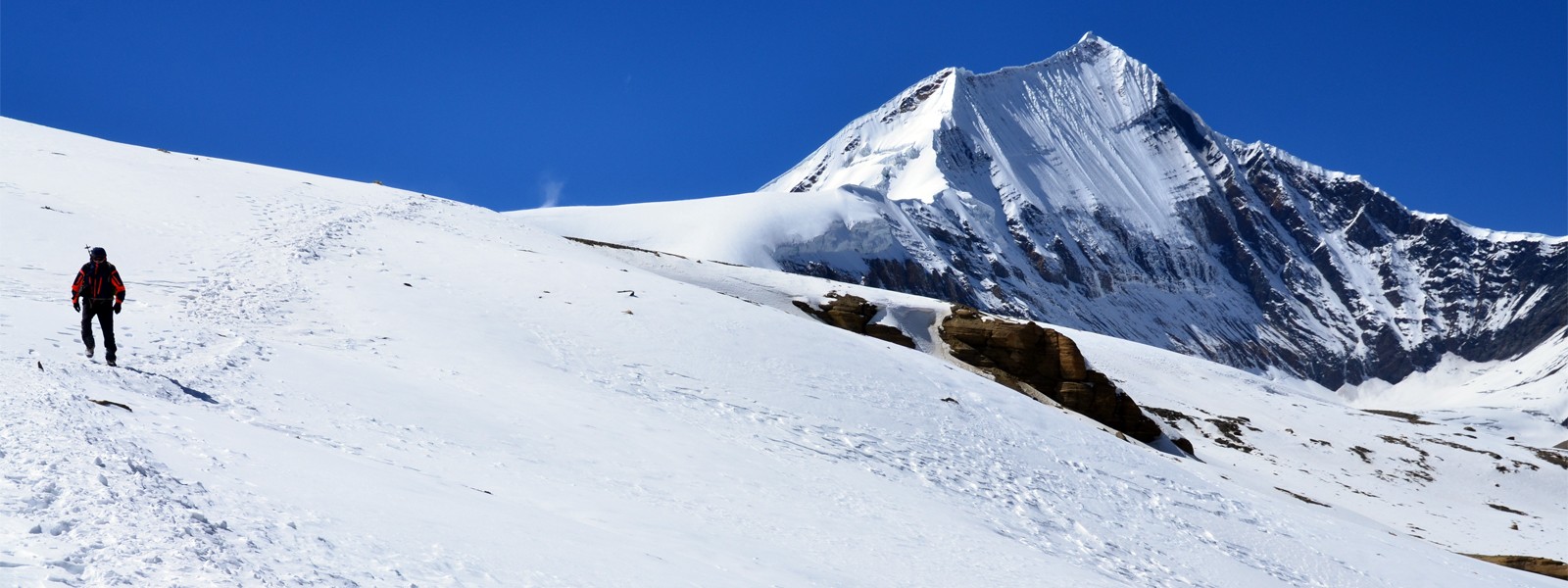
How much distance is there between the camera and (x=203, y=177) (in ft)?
114

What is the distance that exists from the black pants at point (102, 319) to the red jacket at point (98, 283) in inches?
2.8

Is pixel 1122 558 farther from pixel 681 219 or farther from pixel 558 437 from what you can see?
pixel 681 219

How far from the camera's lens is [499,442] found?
44.3 feet

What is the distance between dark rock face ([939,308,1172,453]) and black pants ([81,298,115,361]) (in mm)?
26282

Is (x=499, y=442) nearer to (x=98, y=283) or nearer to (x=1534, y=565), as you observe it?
(x=98, y=283)

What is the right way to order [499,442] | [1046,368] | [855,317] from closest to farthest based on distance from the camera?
[499,442]
[1046,368]
[855,317]

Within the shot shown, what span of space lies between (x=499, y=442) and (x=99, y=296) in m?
5.16

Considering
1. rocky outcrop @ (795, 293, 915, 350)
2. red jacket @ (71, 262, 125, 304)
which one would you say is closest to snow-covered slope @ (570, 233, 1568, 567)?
rocky outcrop @ (795, 293, 915, 350)

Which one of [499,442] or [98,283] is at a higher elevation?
[98,283]

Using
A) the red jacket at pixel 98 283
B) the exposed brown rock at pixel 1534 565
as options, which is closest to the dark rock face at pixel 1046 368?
the exposed brown rock at pixel 1534 565

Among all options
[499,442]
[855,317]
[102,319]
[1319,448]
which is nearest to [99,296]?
[102,319]

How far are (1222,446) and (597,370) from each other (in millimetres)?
29499

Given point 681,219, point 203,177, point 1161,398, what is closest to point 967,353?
point 1161,398

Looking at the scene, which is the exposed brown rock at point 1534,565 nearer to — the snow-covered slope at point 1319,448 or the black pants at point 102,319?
the snow-covered slope at point 1319,448
